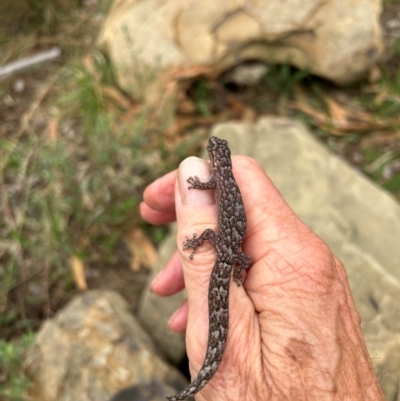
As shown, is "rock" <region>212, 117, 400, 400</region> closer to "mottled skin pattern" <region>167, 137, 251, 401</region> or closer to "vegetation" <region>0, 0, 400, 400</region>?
"vegetation" <region>0, 0, 400, 400</region>

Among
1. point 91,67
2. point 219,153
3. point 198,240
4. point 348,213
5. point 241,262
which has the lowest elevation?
point 348,213

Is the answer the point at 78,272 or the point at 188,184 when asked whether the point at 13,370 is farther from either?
the point at 188,184

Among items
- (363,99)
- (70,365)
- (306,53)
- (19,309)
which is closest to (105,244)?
(19,309)

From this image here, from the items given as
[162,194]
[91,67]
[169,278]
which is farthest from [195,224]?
[91,67]

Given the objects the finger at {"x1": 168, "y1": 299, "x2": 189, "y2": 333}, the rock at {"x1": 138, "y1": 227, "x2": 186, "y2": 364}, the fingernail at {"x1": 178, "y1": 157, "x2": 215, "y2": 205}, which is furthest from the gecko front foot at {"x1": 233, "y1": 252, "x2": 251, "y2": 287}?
the rock at {"x1": 138, "y1": 227, "x2": 186, "y2": 364}

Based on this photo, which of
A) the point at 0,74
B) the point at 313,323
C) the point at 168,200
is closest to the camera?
the point at 313,323

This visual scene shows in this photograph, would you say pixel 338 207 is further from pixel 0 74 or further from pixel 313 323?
pixel 0 74
